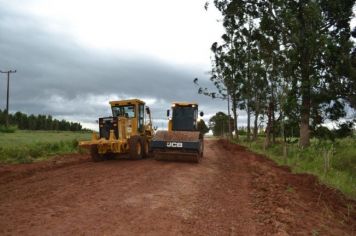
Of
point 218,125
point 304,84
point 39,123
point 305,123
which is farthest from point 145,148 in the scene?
point 39,123

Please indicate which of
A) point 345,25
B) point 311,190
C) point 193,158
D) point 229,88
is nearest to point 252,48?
point 229,88

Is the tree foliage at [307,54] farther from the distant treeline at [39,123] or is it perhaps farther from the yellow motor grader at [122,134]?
the distant treeline at [39,123]

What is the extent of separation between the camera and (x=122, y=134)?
22.1 meters

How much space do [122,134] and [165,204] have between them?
11.5 m

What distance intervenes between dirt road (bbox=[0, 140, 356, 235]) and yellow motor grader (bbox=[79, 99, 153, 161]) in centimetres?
402

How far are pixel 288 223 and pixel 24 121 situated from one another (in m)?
133

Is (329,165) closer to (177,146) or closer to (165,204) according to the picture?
(177,146)

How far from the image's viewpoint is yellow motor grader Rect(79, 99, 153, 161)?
21.5m

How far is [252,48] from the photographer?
48562 millimetres

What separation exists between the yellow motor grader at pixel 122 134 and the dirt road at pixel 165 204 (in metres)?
4.02

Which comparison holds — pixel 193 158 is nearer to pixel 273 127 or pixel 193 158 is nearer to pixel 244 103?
pixel 273 127

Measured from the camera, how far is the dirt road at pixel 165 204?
8.88m

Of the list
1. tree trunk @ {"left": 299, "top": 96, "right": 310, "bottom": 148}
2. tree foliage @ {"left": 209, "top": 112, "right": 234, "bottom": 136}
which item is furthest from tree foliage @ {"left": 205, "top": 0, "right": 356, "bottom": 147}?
tree foliage @ {"left": 209, "top": 112, "right": 234, "bottom": 136}

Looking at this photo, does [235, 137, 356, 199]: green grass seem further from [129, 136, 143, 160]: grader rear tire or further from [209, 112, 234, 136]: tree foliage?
[209, 112, 234, 136]: tree foliage
